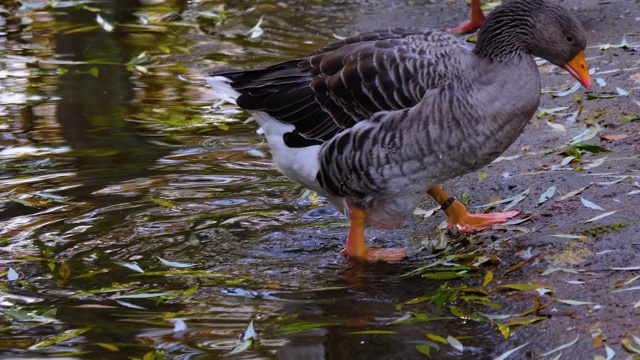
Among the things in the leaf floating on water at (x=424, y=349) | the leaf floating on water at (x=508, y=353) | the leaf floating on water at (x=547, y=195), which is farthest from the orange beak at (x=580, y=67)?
the leaf floating on water at (x=424, y=349)

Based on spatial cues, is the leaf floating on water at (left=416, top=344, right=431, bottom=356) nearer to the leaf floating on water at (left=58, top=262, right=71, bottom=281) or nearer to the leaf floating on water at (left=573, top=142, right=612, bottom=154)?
the leaf floating on water at (left=58, top=262, right=71, bottom=281)

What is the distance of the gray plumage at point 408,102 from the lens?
6.38m

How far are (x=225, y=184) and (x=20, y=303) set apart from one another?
8.12ft

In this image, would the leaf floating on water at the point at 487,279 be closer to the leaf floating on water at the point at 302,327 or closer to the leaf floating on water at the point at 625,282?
the leaf floating on water at the point at 625,282

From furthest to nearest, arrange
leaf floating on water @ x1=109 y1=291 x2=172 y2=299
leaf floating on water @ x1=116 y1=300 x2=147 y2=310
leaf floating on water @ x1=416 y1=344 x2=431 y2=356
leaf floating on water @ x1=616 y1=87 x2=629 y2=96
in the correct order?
leaf floating on water @ x1=616 y1=87 x2=629 y2=96
leaf floating on water @ x1=109 y1=291 x2=172 y2=299
leaf floating on water @ x1=116 y1=300 x2=147 y2=310
leaf floating on water @ x1=416 y1=344 x2=431 y2=356

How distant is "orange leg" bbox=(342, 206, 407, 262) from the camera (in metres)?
6.91

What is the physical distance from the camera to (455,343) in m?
5.46

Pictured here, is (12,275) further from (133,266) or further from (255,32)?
(255,32)

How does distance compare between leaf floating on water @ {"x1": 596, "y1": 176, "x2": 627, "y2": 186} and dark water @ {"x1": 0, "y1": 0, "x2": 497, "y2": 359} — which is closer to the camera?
dark water @ {"x1": 0, "y1": 0, "x2": 497, "y2": 359}

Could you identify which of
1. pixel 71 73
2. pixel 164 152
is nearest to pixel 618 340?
pixel 164 152

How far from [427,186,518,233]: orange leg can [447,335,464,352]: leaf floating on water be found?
5.43 ft

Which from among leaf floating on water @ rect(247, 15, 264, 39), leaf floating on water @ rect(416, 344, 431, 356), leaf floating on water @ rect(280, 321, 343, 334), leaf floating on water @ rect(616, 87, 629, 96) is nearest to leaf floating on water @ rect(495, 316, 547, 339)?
leaf floating on water @ rect(416, 344, 431, 356)

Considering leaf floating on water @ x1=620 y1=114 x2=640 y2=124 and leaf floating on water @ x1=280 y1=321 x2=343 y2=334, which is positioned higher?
leaf floating on water @ x1=620 y1=114 x2=640 y2=124

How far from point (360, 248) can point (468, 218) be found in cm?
80
